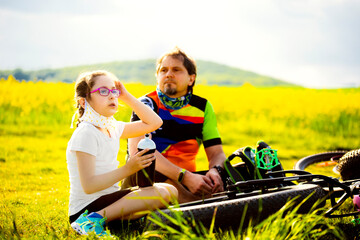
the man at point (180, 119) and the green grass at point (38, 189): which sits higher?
the man at point (180, 119)

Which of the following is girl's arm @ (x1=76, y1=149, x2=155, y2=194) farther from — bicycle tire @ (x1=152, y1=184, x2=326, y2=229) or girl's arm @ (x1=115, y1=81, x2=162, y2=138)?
girl's arm @ (x1=115, y1=81, x2=162, y2=138)

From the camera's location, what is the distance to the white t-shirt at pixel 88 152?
3.17m

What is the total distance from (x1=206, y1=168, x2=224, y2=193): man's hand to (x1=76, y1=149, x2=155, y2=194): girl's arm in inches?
46.5

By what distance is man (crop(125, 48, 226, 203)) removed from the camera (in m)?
4.48

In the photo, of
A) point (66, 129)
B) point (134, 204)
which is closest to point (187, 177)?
point (134, 204)

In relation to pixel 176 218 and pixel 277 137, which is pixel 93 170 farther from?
pixel 277 137

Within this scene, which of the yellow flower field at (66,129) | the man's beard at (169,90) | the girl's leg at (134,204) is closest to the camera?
the girl's leg at (134,204)

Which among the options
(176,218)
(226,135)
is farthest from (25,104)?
(176,218)

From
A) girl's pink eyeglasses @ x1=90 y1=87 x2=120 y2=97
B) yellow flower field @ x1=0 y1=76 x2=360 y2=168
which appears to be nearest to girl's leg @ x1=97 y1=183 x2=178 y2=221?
girl's pink eyeglasses @ x1=90 y1=87 x2=120 y2=97

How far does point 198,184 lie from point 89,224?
1315 millimetres

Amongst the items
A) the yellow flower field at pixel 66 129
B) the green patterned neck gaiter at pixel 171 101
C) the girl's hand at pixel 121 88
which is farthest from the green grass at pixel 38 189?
the green patterned neck gaiter at pixel 171 101

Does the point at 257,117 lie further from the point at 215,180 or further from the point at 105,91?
the point at 105,91

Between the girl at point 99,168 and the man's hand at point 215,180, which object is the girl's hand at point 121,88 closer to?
the girl at point 99,168

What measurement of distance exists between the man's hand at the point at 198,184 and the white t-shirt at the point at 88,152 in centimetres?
99
